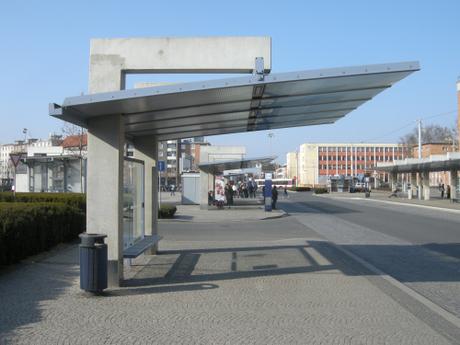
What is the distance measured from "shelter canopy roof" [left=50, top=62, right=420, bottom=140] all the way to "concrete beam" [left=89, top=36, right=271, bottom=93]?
0.93 meters

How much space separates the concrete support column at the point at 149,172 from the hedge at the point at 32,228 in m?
2.32

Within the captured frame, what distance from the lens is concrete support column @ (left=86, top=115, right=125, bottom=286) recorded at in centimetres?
880

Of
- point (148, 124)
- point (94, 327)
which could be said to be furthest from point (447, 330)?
point (148, 124)

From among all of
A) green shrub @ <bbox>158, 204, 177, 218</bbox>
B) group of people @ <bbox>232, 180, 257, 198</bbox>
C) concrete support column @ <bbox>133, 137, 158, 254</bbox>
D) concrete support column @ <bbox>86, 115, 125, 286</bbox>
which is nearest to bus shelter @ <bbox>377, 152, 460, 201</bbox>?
group of people @ <bbox>232, 180, 257, 198</bbox>

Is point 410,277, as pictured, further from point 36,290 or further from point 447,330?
point 36,290

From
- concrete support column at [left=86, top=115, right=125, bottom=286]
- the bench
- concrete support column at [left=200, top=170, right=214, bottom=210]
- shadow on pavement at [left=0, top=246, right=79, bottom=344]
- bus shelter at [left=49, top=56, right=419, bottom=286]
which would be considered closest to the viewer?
shadow on pavement at [left=0, top=246, right=79, bottom=344]

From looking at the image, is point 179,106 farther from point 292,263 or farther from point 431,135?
point 431,135

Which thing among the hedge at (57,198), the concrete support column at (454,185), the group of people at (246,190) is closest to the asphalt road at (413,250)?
the hedge at (57,198)

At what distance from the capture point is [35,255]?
12.0 meters

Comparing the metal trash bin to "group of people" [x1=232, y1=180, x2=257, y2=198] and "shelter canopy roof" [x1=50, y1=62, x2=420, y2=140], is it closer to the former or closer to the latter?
"shelter canopy roof" [x1=50, y1=62, x2=420, y2=140]

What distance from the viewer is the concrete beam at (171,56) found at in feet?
33.3

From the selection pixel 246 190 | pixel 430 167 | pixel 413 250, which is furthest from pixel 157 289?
pixel 246 190

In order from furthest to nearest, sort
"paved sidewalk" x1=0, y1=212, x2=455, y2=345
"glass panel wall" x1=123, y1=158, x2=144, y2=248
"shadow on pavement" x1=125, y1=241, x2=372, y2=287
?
"glass panel wall" x1=123, y1=158, x2=144, y2=248
"shadow on pavement" x1=125, y1=241, x2=372, y2=287
"paved sidewalk" x1=0, y1=212, x2=455, y2=345

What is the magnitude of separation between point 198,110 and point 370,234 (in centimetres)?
1092
